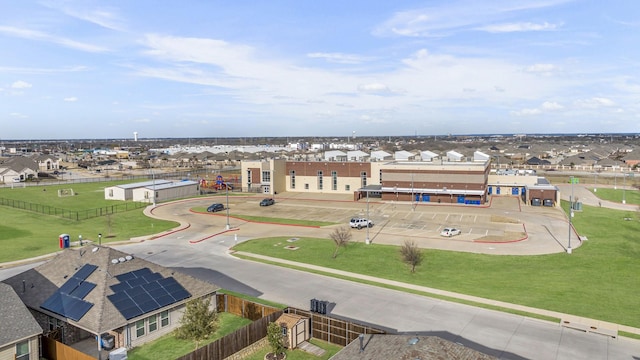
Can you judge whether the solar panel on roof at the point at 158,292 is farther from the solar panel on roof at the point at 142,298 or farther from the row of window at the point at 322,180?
the row of window at the point at 322,180

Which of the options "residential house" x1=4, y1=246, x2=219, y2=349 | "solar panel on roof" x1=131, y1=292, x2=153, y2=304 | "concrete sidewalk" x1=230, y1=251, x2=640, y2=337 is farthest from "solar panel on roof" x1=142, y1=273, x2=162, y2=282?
"concrete sidewalk" x1=230, y1=251, x2=640, y2=337

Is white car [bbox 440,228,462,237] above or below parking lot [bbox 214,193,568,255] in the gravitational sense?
above

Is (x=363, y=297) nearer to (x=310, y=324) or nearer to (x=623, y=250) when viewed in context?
(x=310, y=324)

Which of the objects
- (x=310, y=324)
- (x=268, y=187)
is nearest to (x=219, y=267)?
(x=310, y=324)

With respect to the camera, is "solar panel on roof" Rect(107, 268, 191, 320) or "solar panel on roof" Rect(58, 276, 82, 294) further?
"solar panel on roof" Rect(58, 276, 82, 294)

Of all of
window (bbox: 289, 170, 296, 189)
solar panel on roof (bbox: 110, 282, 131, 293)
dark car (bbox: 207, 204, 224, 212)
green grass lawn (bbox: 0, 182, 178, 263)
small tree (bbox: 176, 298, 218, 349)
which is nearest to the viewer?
small tree (bbox: 176, 298, 218, 349)

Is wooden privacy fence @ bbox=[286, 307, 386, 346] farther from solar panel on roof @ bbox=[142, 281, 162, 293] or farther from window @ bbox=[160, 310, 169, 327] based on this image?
solar panel on roof @ bbox=[142, 281, 162, 293]
